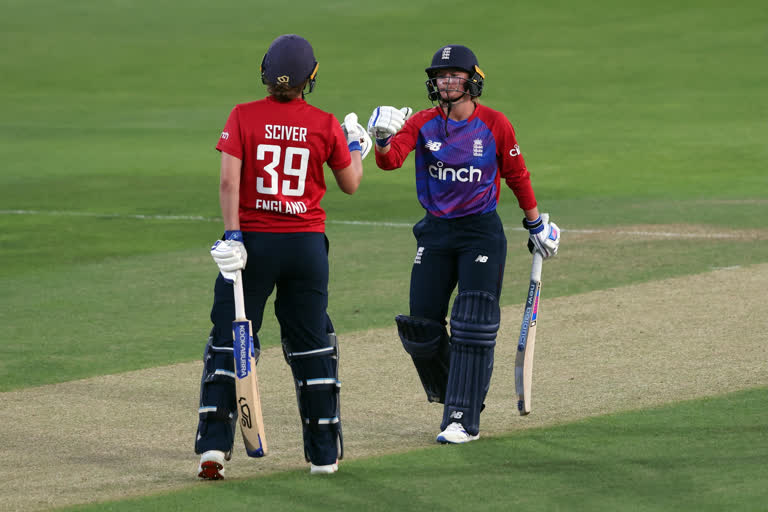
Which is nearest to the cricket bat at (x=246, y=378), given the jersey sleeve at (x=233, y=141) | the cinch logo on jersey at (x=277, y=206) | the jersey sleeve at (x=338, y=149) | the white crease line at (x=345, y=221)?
the cinch logo on jersey at (x=277, y=206)

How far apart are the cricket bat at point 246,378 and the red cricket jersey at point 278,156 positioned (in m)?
0.34

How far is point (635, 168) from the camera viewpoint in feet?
78.0

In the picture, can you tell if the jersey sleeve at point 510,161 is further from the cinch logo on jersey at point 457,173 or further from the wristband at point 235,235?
the wristband at point 235,235

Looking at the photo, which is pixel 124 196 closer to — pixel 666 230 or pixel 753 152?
pixel 666 230

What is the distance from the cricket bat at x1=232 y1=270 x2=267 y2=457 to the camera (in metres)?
6.04

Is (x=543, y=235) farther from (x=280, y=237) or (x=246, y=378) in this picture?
(x=246, y=378)

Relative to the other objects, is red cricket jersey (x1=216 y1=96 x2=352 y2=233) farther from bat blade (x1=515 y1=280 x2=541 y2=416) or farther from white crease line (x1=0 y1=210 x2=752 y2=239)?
white crease line (x1=0 y1=210 x2=752 y2=239)

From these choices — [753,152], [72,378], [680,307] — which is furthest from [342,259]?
[753,152]

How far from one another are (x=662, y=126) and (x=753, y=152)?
16.6 feet

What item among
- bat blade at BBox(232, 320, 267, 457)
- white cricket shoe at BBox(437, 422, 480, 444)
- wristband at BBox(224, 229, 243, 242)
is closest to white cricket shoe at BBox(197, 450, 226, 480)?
bat blade at BBox(232, 320, 267, 457)

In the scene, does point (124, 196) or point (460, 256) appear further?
point (124, 196)

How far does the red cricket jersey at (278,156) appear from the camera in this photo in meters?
6.08

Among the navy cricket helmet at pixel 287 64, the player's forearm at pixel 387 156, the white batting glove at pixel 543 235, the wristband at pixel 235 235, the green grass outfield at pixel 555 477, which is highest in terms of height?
the navy cricket helmet at pixel 287 64

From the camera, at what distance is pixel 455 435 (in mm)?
6836
